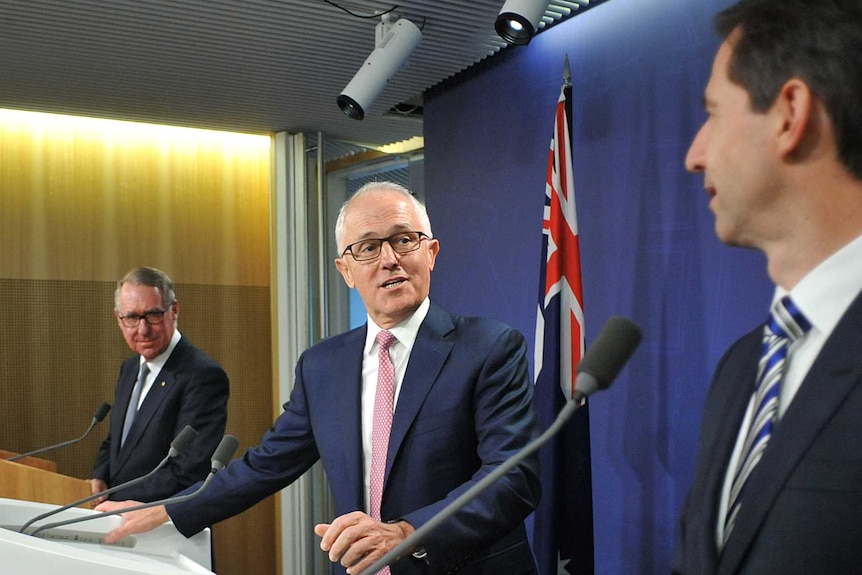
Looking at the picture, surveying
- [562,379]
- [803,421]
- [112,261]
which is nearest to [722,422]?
[803,421]

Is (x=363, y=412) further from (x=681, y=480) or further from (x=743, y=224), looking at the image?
(x=681, y=480)

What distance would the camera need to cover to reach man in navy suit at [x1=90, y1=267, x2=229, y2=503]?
3.57 meters

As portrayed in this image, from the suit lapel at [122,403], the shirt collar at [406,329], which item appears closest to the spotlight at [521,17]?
the shirt collar at [406,329]

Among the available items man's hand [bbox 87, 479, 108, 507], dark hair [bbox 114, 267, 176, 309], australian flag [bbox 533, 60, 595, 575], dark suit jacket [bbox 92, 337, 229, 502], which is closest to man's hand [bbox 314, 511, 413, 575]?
australian flag [bbox 533, 60, 595, 575]

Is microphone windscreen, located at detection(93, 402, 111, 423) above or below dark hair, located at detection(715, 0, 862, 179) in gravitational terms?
below

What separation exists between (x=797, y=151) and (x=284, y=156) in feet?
17.9

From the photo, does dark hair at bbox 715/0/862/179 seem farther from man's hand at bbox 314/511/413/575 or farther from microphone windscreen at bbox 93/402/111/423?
microphone windscreen at bbox 93/402/111/423

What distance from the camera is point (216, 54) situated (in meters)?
4.45

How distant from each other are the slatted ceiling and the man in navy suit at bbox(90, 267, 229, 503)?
3.91 feet

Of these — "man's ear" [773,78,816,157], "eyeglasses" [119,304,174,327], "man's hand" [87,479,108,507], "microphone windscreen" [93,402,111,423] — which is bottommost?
"man's hand" [87,479,108,507]

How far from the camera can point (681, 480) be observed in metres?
3.40

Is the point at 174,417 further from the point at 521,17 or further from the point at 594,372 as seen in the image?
the point at 594,372

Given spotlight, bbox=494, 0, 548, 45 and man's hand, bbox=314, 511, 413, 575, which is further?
spotlight, bbox=494, 0, 548, 45

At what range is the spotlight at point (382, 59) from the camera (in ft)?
13.0
